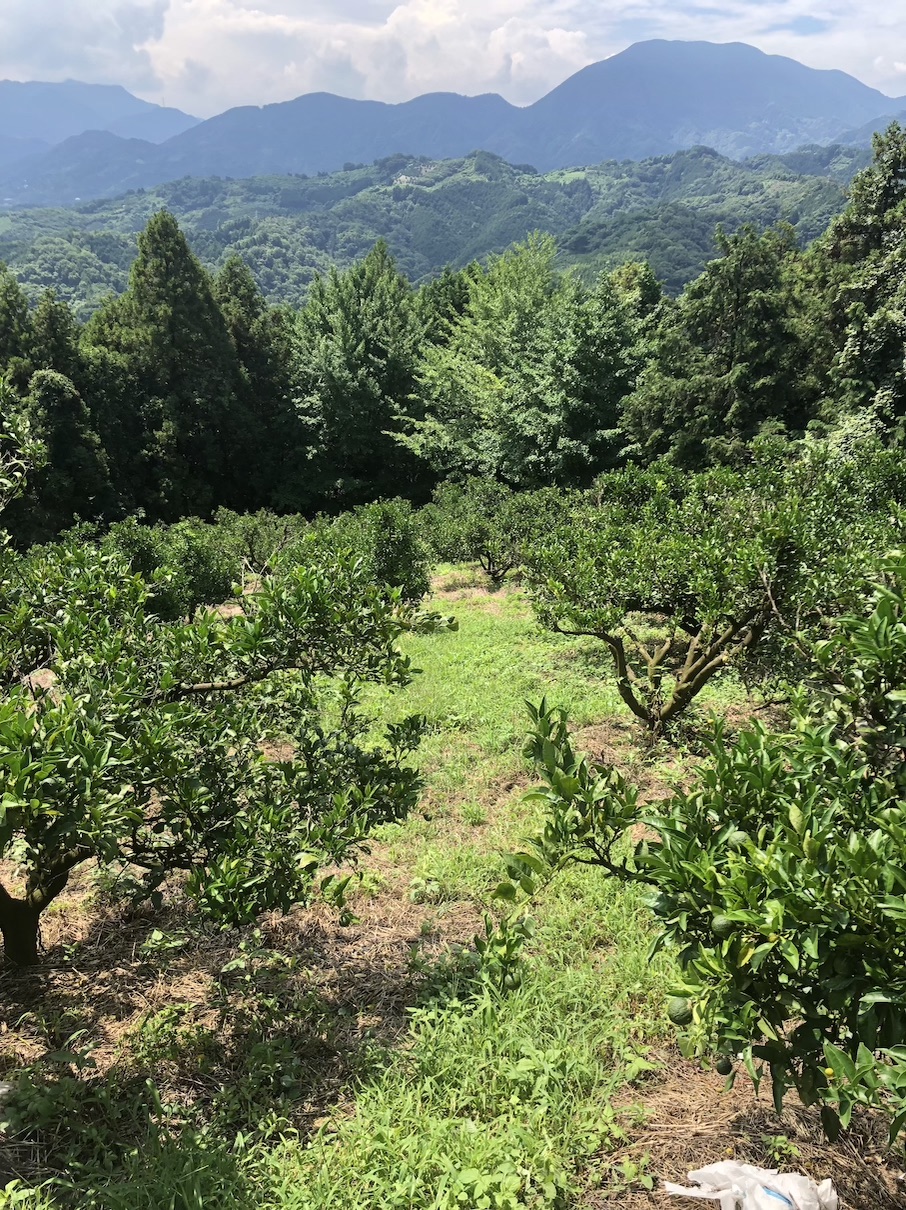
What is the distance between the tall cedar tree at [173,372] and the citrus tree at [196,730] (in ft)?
76.2

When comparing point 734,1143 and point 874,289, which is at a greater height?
point 874,289

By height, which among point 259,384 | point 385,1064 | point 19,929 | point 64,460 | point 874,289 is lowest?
point 385,1064

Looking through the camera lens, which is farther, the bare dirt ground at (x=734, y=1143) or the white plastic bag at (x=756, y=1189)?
the bare dirt ground at (x=734, y=1143)

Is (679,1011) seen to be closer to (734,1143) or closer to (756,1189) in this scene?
(756,1189)

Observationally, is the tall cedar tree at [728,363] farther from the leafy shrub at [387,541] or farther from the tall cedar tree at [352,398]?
the tall cedar tree at [352,398]

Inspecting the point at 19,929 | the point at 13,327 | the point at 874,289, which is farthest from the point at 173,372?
the point at 19,929

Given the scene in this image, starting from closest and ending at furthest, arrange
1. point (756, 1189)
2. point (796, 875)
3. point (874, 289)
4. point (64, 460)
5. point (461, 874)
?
point (796, 875), point (756, 1189), point (461, 874), point (874, 289), point (64, 460)

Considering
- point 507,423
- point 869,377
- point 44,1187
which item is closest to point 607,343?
point 507,423

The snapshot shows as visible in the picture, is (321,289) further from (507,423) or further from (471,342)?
(507,423)

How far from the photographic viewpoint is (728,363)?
1872cm

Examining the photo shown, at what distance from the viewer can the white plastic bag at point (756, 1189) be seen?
2.29m

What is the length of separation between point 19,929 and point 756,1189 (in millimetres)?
3492

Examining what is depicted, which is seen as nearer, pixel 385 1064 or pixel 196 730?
pixel 196 730

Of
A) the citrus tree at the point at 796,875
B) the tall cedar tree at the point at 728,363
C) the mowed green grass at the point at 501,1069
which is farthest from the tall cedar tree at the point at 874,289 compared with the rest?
the citrus tree at the point at 796,875
